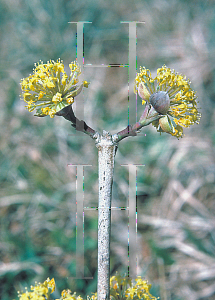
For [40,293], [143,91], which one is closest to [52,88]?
[143,91]

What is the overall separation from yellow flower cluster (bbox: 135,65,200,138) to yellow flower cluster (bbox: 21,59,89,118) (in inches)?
5.0

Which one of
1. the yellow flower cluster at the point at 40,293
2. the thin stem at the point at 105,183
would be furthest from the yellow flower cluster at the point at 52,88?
the yellow flower cluster at the point at 40,293

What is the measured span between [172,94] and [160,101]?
70mm

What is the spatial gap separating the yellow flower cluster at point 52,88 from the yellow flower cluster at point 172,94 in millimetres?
126

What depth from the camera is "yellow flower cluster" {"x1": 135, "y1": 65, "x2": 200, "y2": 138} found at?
558 mm

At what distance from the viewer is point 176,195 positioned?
1402 mm

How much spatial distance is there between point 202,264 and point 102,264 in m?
1.07

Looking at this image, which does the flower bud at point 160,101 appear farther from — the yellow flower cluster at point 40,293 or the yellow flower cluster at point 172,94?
the yellow flower cluster at point 40,293

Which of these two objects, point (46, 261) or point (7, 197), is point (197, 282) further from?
point (7, 197)

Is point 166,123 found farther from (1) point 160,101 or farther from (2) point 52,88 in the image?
(2) point 52,88

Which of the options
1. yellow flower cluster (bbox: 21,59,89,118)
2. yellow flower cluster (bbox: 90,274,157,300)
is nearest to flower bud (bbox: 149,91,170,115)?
yellow flower cluster (bbox: 21,59,89,118)

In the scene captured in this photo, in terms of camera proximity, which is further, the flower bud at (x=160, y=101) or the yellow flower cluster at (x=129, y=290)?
the yellow flower cluster at (x=129, y=290)

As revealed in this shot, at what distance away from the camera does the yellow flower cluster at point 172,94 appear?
22.0 inches

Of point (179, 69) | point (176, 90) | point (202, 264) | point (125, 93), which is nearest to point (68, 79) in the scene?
point (176, 90)
